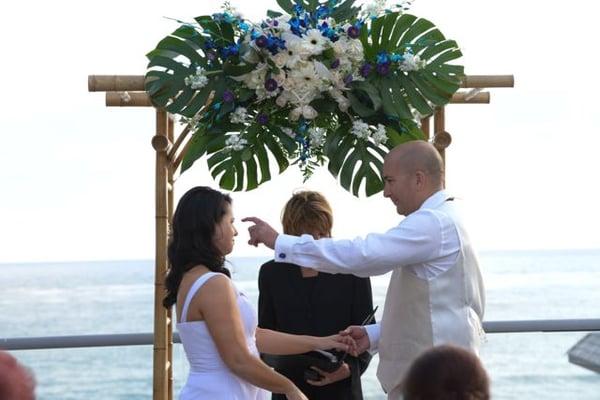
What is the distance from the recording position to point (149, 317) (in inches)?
1495

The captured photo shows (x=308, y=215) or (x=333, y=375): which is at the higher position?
(x=308, y=215)

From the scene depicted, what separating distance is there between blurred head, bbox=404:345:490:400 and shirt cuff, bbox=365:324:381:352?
1.90 metres

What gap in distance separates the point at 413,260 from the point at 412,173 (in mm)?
279

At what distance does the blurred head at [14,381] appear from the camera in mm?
2348

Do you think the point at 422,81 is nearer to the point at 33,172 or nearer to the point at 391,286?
the point at 391,286

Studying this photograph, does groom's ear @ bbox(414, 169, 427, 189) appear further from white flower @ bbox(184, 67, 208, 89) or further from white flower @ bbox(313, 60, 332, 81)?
white flower @ bbox(184, 67, 208, 89)

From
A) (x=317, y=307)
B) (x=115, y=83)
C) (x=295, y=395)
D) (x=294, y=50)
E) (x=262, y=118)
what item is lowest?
(x=295, y=395)

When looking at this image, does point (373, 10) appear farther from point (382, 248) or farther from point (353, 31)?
point (382, 248)

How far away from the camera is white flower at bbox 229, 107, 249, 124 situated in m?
4.52

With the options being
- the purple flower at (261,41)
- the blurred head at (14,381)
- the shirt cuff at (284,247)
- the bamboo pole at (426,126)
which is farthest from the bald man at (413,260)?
the blurred head at (14,381)

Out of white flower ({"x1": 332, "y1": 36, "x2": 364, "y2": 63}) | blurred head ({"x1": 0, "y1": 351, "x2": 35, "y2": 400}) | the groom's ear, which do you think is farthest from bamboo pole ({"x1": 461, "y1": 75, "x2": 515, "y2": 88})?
blurred head ({"x1": 0, "y1": 351, "x2": 35, "y2": 400})

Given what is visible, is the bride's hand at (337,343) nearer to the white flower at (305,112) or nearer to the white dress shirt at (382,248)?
the white dress shirt at (382,248)

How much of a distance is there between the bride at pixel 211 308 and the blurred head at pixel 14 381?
1.45 metres

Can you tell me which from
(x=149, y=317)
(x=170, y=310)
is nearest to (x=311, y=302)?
(x=170, y=310)
